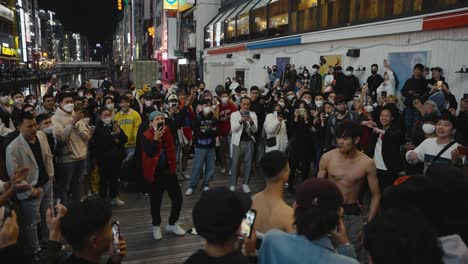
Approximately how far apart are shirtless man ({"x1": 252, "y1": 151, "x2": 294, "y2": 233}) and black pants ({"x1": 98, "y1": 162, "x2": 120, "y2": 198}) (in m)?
4.25

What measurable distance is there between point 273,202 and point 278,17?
1660 cm

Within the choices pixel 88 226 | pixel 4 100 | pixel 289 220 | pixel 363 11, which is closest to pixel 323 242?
pixel 289 220

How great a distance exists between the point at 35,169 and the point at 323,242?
12.5 feet

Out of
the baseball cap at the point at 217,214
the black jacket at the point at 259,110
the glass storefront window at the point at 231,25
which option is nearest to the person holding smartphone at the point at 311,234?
the baseball cap at the point at 217,214

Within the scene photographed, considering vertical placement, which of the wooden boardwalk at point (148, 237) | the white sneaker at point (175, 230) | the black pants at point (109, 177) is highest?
the black pants at point (109, 177)

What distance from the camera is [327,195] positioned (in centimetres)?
207

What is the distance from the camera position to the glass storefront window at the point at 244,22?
70.3ft

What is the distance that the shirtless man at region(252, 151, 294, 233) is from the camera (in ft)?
8.38

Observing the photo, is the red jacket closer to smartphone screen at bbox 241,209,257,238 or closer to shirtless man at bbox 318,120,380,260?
shirtless man at bbox 318,120,380,260

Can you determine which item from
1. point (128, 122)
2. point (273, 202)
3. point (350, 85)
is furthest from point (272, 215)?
point (350, 85)

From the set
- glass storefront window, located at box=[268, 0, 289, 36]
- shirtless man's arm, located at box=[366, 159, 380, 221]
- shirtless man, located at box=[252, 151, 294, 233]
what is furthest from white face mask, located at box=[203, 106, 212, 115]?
glass storefront window, located at box=[268, 0, 289, 36]

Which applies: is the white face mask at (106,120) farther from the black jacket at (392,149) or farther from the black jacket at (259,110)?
the black jacket at (392,149)

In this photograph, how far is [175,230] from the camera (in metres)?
A: 5.36

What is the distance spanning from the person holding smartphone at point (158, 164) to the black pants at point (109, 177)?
1.62 m
